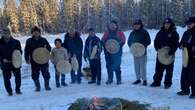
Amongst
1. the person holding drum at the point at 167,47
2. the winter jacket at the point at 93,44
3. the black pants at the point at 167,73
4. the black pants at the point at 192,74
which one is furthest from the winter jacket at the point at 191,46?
the winter jacket at the point at 93,44

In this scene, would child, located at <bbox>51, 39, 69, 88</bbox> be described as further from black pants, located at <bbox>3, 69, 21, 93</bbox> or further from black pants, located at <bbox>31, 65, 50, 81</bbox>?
black pants, located at <bbox>3, 69, 21, 93</bbox>

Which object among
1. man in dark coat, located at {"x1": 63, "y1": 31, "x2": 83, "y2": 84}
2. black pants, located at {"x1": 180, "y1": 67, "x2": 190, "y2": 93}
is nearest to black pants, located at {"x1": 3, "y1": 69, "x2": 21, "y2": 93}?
man in dark coat, located at {"x1": 63, "y1": 31, "x2": 83, "y2": 84}

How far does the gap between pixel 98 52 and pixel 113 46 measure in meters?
0.60

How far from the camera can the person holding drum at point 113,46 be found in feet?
52.0

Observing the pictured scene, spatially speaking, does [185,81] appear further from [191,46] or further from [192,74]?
[191,46]

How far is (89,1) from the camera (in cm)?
9931

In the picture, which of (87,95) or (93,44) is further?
(93,44)

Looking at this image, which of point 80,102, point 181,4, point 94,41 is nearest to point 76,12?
point 181,4

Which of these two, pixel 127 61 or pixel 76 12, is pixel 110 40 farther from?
pixel 76 12

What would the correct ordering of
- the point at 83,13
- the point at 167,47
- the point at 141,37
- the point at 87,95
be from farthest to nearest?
the point at 83,13
the point at 141,37
the point at 167,47
the point at 87,95

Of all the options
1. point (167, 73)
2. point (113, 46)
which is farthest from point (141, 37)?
point (167, 73)

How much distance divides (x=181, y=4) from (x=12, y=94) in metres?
67.6

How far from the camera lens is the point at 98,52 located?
16219 mm

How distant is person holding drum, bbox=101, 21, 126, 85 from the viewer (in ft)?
52.0
